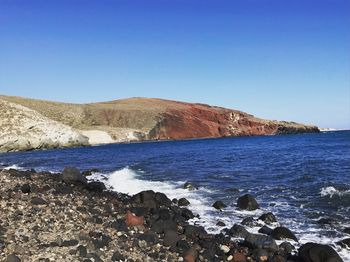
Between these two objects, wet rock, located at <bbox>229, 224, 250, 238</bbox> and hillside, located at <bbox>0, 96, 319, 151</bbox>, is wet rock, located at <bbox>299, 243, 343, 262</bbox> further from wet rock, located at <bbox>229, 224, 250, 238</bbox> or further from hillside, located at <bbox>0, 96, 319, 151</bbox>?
hillside, located at <bbox>0, 96, 319, 151</bbox>

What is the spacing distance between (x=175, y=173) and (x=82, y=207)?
21829 millimetres

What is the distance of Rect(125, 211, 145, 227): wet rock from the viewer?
15.5 meters

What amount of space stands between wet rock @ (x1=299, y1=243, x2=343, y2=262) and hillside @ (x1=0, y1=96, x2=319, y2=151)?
100 meters

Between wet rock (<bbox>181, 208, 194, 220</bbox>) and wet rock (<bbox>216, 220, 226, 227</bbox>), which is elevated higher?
wet rock (<bbox>181, 208, 194, 220</bbox>)

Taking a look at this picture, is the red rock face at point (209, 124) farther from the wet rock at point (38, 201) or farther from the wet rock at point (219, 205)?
the wet rock at point (38, 201)

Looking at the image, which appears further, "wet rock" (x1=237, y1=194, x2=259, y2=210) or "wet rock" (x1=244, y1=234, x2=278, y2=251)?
"wet rock" (x1=237, y1=194, x2=259, y2=210)

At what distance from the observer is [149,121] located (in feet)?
462

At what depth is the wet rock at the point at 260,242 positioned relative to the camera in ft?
47.5

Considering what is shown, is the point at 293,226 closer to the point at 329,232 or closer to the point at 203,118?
the point at 329,232

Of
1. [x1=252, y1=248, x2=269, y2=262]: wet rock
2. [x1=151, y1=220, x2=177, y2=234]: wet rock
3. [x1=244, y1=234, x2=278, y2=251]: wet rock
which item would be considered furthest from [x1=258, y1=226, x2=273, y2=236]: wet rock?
[x1=151, y1=220, x2=177, y2=234]: wet rock

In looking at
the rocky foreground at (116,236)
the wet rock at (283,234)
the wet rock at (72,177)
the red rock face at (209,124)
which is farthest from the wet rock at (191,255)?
the red rock face at (209,124)

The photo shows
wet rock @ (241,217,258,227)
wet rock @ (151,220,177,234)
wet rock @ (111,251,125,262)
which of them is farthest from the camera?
wet rock @ (241,217,258,227)

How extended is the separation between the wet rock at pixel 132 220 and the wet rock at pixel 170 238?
1.54 metres

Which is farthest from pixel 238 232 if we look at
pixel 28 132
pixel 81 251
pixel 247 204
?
pixel 28 132
